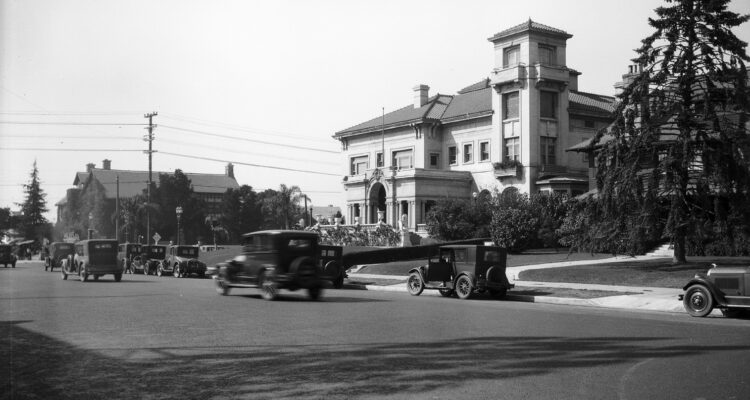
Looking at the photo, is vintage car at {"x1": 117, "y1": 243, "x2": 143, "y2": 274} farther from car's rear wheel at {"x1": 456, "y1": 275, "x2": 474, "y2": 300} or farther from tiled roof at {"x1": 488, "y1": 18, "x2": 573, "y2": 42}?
tiled roof at {"x1": 488, "y1": 18, "x2": 573, "y2": 42}

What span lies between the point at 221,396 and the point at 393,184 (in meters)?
58.5

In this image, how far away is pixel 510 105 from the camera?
210 ft

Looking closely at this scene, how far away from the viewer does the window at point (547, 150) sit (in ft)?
207

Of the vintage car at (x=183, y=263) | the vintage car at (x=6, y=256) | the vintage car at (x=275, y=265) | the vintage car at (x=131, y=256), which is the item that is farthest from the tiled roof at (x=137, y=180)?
the vintage car at (x=275, y=265)

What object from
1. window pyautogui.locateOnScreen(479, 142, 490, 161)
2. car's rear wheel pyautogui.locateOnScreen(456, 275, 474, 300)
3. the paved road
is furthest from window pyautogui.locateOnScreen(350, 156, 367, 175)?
the paved road

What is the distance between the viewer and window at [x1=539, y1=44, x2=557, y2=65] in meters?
62.7

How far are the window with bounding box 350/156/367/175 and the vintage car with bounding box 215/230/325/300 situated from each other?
53492 millimetres

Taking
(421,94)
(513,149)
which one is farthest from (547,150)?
(421,94)

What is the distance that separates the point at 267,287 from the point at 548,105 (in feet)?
149

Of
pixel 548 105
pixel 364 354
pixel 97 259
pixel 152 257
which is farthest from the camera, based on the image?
pixel 548 105

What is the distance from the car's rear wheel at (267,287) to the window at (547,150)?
43787mm

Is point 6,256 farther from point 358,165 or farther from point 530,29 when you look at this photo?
point 530,29

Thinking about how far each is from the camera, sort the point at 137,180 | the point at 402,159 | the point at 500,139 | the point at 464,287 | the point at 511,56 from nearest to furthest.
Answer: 1. the point at 464,287
2. the point at 511,56
3. the point at 500,139
4. the point at 402,159
5. the point at 137,180

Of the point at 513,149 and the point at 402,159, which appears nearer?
the point at 513,149
